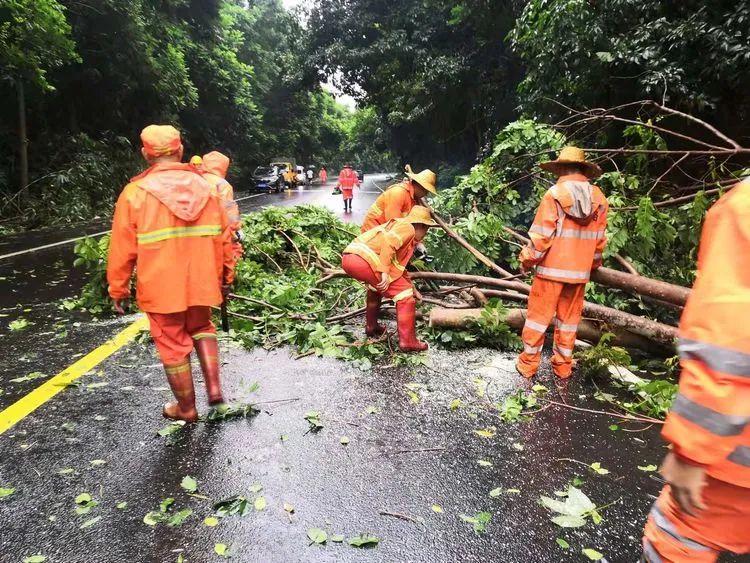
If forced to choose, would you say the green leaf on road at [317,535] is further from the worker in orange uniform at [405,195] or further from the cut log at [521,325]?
the worker in orange uniform at [405,195]

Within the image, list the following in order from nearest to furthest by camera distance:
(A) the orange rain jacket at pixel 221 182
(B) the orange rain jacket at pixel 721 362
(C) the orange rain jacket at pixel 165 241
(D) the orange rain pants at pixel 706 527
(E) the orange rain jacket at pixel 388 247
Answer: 1. (B) the orange rain jacket at pixel 721 362
2. (D) the orange rain pants at pixel 706 527
3. (C) the orange rain jacket at pixel 165 241
4. (E) the orange rain jacket at pixel 388 247
5. (A) the orange rain jacket at pixel 221 182

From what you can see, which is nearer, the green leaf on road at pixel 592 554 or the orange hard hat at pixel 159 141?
the green leaf on road at pixel 592 554

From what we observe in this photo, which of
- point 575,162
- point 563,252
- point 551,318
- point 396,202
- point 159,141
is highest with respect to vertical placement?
point 575,162

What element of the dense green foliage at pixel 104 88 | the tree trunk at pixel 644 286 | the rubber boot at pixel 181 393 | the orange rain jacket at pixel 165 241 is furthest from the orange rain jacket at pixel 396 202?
the dense green foliage at pixel 104 88

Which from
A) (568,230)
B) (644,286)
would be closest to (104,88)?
(568,230)

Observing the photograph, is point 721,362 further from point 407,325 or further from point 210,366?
point 407,325

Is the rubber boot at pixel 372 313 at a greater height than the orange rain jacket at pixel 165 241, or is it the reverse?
the orange rain jacket at pixel 165 241

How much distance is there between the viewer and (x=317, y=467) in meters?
2.64

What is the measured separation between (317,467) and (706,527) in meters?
1.83

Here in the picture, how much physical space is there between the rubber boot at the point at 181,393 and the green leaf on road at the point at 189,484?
61 cm

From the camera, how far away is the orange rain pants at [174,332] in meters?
2.98

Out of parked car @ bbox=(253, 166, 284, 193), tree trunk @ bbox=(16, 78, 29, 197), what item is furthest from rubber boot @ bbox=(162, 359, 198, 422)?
parked car @ bbox=(253, 166, 284, 193)

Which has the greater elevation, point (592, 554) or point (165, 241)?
point (165, 241)

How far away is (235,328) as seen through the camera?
4.89 metres
